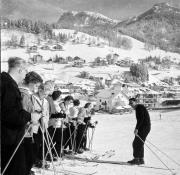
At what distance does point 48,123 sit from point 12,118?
3476 mm

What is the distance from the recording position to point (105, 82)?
108 metres

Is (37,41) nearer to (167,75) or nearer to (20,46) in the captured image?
(20,46)

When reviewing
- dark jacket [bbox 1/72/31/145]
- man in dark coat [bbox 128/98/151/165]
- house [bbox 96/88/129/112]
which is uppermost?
dark jacket [bbox 1/72/31/145]

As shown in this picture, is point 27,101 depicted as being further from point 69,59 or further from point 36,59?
point 69,59

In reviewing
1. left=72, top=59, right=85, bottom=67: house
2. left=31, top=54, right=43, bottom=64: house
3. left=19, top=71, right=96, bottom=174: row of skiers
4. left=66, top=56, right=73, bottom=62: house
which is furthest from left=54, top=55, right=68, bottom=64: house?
left=19, top=71, right=96, bottom=174: row of skiers

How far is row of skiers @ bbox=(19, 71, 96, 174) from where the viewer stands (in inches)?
174

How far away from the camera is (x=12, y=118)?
3.11 meters

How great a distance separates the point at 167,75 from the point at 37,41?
7538 cm

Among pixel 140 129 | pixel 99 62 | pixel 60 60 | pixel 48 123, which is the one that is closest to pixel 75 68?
pixel 99 62

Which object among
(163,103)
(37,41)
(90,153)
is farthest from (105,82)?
(90,153)

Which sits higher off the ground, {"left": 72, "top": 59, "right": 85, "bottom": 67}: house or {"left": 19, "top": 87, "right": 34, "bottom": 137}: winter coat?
{"left": 72, "top": 59, "right": 85, "bottom": 67}: house

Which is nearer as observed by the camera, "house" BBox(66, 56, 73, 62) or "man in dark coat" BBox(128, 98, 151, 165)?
"man in dark coat" BBox(128, 98, 151, 165)

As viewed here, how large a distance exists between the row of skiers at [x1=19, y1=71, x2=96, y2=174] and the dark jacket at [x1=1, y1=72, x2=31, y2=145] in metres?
0.67

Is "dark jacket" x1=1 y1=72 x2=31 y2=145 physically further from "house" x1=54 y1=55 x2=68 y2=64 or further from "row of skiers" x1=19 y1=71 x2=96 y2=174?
"house" x1=54 y1=55 x2=68 y2=64
